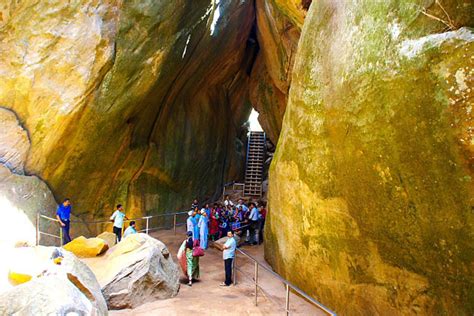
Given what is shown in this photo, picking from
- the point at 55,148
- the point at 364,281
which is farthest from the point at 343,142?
the point at 55,148

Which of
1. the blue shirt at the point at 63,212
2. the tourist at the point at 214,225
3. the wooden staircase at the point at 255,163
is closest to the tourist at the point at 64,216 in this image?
the blue shirt at the point at 63,212

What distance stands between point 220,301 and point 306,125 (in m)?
3.30

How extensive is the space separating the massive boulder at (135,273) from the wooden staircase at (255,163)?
1212 cm

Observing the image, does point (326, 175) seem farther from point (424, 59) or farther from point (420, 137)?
point (424, 59)

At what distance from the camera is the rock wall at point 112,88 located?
10.4 meters

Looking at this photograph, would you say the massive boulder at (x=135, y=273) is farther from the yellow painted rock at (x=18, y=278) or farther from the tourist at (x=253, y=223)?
the tourist at (x=253, y=223)

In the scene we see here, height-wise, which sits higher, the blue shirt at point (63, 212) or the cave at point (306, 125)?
the cave at point (306, 125)

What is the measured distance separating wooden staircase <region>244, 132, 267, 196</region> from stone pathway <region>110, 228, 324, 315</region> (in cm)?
1018

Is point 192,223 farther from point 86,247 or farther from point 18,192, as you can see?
point 18,192

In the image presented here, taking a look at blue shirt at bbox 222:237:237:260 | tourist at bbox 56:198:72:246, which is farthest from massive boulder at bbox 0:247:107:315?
tourist at bbox 56:198:72:246

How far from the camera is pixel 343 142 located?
6.08 metres

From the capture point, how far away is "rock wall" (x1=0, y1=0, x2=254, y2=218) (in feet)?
34.1

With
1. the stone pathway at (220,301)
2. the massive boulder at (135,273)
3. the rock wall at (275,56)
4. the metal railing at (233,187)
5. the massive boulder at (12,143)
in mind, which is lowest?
the stone pathway at (220,301)

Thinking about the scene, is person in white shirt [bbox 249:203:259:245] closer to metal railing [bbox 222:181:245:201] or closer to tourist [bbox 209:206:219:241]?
tourist [bbox 209:206:219:241]
